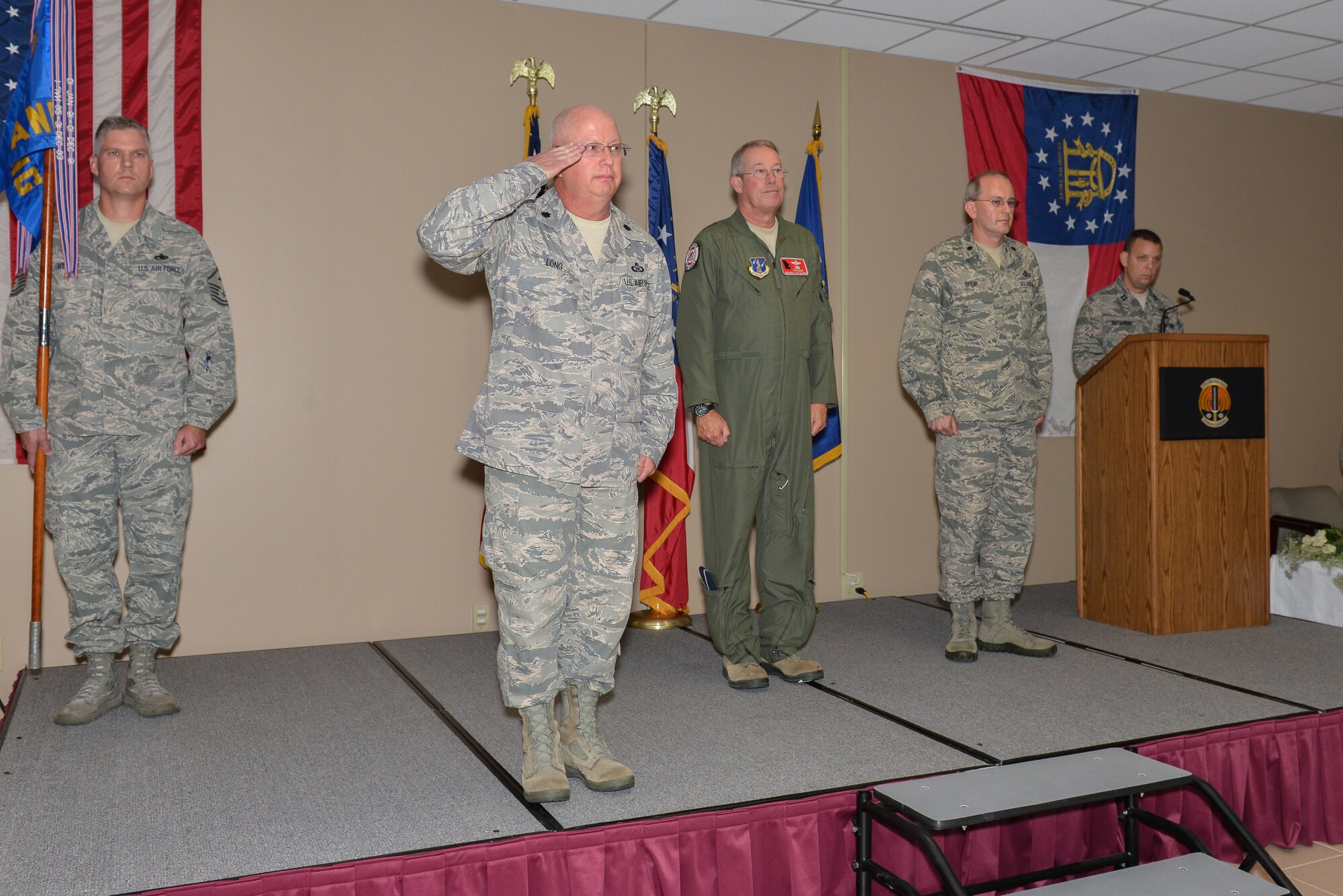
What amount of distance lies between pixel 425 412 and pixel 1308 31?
440 centimetres

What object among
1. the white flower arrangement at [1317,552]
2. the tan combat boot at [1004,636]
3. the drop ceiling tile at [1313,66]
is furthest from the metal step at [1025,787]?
the drop ceiling tile at [1313,66]

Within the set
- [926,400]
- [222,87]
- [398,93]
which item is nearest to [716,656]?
[926,400]

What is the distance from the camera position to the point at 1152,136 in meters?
6.02

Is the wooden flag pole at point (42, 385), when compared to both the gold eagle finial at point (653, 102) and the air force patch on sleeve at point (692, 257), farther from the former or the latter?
the gold eagle finial at point (653, 102)

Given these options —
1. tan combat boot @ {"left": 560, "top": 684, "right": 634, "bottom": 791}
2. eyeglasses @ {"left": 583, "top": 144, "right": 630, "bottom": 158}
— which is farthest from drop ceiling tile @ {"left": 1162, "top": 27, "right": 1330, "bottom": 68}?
tan combat boot @ {"left": 560, "top": 684, "right": 634, "bottom": 791}

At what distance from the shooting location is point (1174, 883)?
2.26 m

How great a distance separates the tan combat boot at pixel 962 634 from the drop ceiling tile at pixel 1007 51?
2.80 metres

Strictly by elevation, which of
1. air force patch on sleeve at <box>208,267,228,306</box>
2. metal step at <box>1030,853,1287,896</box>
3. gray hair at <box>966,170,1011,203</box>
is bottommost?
metal step at <box>1030,853,1287,896</box>

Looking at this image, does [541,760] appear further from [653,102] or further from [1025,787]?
[653,102]

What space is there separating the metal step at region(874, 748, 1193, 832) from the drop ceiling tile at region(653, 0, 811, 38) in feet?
10.9

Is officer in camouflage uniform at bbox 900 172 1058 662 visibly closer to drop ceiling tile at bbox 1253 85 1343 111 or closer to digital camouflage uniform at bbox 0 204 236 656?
digital camouflage uniform at bbox 0 204 236 656

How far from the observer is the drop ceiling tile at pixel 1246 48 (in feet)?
16.5

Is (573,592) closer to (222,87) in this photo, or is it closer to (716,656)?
(716,656)

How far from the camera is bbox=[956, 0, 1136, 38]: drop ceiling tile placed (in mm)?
4574
